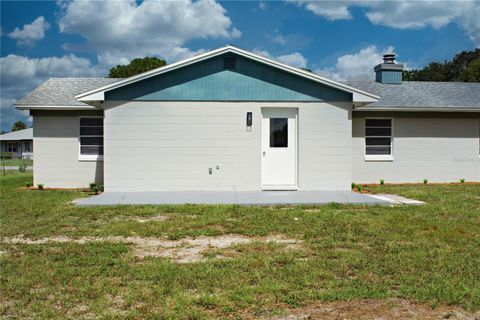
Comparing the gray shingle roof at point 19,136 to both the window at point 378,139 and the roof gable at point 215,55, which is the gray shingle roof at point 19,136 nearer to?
the roof gable at point 215,55

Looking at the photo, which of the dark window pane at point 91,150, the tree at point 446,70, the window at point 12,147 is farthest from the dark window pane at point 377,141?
the window at point 12,147

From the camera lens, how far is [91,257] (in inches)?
231

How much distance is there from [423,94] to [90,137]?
42.5 ft

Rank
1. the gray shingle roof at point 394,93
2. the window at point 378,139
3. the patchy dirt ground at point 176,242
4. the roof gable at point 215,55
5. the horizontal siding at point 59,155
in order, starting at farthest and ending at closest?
the window at point 378,139, the gray shingle roof at point 394,93, the horizontal siding at point 59,155, the roof gable at point 215,55, the patchy dirt ground at point 176,242

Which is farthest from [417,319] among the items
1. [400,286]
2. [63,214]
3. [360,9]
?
[360,9]

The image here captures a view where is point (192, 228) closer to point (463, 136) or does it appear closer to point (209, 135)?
point (209, 135)

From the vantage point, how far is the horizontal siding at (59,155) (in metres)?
14.9

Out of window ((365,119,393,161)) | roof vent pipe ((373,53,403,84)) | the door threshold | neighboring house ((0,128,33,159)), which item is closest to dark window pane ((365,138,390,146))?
window ((365,119,393,161))

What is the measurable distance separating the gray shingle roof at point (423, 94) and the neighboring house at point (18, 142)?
53.2m

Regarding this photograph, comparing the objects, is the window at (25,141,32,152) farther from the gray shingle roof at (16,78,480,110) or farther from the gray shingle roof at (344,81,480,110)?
the gray shingle roof at (344,81,480,110)

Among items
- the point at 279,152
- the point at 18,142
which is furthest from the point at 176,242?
the point at 18,142

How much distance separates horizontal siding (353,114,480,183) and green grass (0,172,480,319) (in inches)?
277

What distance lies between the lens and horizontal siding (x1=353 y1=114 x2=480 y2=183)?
53.1 ft

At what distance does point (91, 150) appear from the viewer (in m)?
15.3
